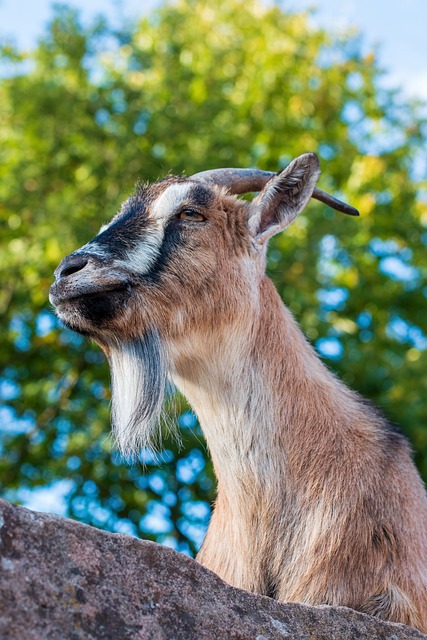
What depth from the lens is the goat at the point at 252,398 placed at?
540cm

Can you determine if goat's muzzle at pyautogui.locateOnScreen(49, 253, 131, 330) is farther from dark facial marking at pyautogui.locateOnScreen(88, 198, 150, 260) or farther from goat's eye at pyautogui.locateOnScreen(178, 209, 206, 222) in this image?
goat's eye at pyautogui.locateOnScreen(178, 209, 206, 222)

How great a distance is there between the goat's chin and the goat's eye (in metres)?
0.82

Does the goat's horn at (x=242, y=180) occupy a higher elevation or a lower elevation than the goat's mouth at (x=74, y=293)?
higher

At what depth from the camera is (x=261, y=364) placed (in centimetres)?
596

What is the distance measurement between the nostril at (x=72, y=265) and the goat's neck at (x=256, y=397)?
86cm

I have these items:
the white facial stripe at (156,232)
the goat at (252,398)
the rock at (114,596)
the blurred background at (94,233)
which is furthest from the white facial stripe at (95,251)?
the blurred background at (94,233)

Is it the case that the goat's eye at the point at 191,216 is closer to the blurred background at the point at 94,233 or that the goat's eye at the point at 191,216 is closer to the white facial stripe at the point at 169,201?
the white facial stripe at the point at 169,201

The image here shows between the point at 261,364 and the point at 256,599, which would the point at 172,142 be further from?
the point at 256,599

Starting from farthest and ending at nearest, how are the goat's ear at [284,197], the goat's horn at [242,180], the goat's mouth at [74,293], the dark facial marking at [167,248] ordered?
the goat's horn at [242,180] < the goat's ear at [284,197] < the dark facial marking at [167,248] < the goat's mouth at [74,293]

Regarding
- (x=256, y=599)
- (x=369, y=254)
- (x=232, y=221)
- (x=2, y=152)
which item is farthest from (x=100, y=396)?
(x=256, y=599)

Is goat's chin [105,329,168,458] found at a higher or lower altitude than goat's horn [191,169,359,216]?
lower

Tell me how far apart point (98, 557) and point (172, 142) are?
1548 centimetres

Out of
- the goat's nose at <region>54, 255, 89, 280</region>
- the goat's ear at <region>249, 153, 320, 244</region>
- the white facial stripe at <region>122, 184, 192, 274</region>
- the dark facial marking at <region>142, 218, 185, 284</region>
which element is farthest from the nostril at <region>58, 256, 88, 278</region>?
the goat's ear at <region>249, 153, 320, 244</region>

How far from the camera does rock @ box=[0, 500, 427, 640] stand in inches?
140
